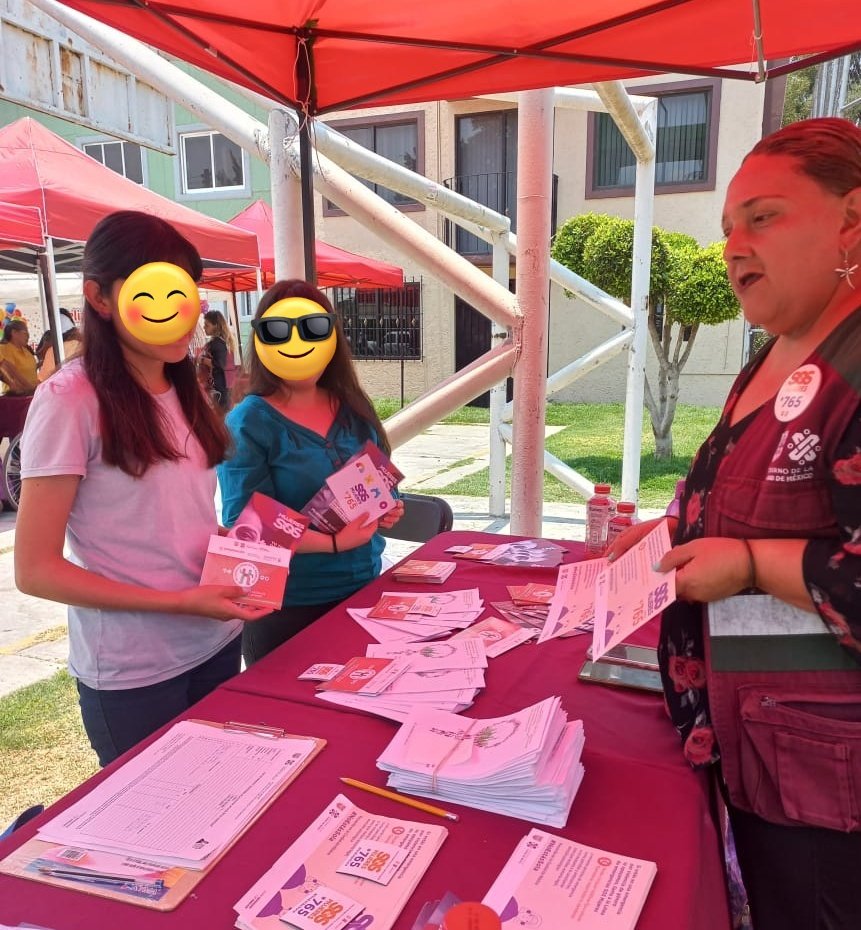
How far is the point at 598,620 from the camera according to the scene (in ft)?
3.84

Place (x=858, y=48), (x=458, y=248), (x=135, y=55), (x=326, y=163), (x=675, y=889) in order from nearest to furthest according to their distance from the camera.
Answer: (x=675, y=889) < (x=858, y=48) < (x=135, y=55) < (x=326, y=163) < (x=458, y=248)

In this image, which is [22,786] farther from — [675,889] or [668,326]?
[668,326]

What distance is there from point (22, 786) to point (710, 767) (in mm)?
2469

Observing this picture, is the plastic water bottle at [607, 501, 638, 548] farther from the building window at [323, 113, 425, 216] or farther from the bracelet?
the building window at [323, 113, 425, 216]

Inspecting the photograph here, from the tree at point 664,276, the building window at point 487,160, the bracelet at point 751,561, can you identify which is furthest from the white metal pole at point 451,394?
the building window at point 487,160

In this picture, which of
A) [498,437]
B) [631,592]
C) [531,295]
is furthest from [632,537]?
[498,437]

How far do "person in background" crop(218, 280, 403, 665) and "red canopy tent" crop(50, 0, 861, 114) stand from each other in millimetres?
919

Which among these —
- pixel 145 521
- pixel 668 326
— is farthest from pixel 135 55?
pixel 668 326

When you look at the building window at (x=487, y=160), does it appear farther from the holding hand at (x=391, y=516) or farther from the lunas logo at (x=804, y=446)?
the lunas logo at (x=804, y=446)

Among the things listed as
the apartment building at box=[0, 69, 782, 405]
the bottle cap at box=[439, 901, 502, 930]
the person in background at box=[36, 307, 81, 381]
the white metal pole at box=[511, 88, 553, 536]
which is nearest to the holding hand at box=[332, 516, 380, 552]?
the bottle cap at box=[439, 901, 502, 930]

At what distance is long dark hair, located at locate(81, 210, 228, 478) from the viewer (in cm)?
147

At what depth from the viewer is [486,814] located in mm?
1113

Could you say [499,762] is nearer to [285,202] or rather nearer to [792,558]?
[792,558]

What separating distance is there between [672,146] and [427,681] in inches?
516
